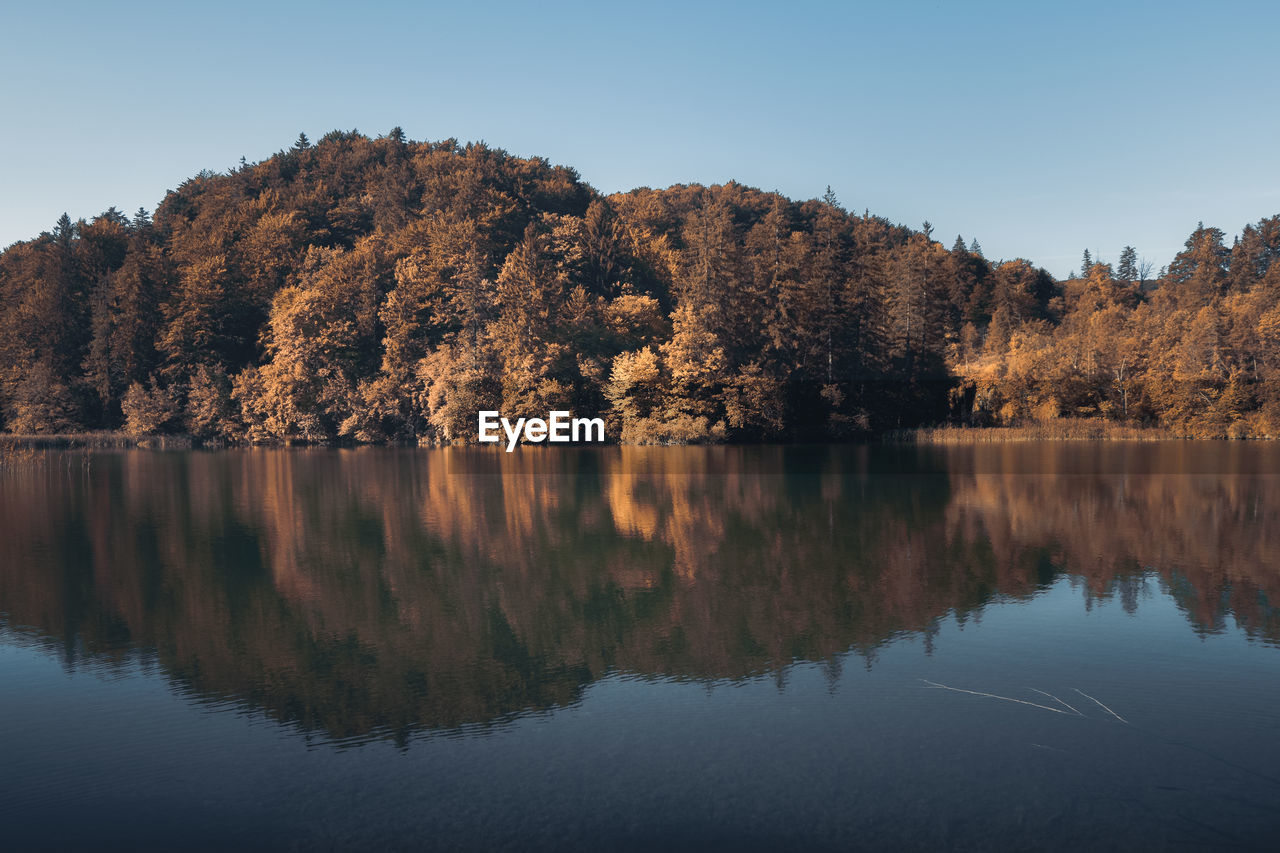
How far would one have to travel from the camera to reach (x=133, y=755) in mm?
9703

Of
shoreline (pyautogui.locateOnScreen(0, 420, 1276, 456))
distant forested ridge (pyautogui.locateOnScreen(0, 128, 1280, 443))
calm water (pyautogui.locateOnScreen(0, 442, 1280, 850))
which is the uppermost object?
distant forested ridge (pyautogui.locateOnScreen(0, 128, 1280, 443))

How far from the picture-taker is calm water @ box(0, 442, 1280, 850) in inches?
322

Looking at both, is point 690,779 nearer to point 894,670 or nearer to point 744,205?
point 894,670

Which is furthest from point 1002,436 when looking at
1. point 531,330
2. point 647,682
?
point 647,682

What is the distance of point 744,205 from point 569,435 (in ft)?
221

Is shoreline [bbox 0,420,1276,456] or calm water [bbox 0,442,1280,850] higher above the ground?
shoreline [bbox 0,420,1276,456]

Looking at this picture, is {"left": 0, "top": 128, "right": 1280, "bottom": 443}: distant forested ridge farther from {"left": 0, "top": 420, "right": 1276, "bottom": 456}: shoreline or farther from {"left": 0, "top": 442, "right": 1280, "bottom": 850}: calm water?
{"left": 0, "top": 442, "right": 1280, "bottom": 850}: calm water

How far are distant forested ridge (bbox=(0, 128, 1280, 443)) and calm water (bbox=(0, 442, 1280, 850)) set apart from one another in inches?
2033

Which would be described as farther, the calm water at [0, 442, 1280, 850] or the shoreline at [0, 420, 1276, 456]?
the shoreline at [0, 420, 1276, 456]

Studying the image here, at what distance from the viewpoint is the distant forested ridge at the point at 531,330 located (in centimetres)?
7738

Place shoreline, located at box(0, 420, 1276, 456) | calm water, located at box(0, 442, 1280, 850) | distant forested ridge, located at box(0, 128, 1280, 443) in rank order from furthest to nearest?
1. distant forested ridge, located at box(0, 128, 1280, 443)
2. shoreline, located at box(0, 420, 1276, 456)
3. calm water, located at box(0, 442, 1280, 850)

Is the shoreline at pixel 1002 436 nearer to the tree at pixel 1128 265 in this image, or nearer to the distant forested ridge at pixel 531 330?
the distant forested ridge at pixel 531 330

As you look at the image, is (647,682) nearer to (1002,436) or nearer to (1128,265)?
(1002,436)

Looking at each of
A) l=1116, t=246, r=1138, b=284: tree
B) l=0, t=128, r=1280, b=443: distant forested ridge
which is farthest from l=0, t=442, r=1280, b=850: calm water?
l=1116, t=246, r=1138, b=284: tree
